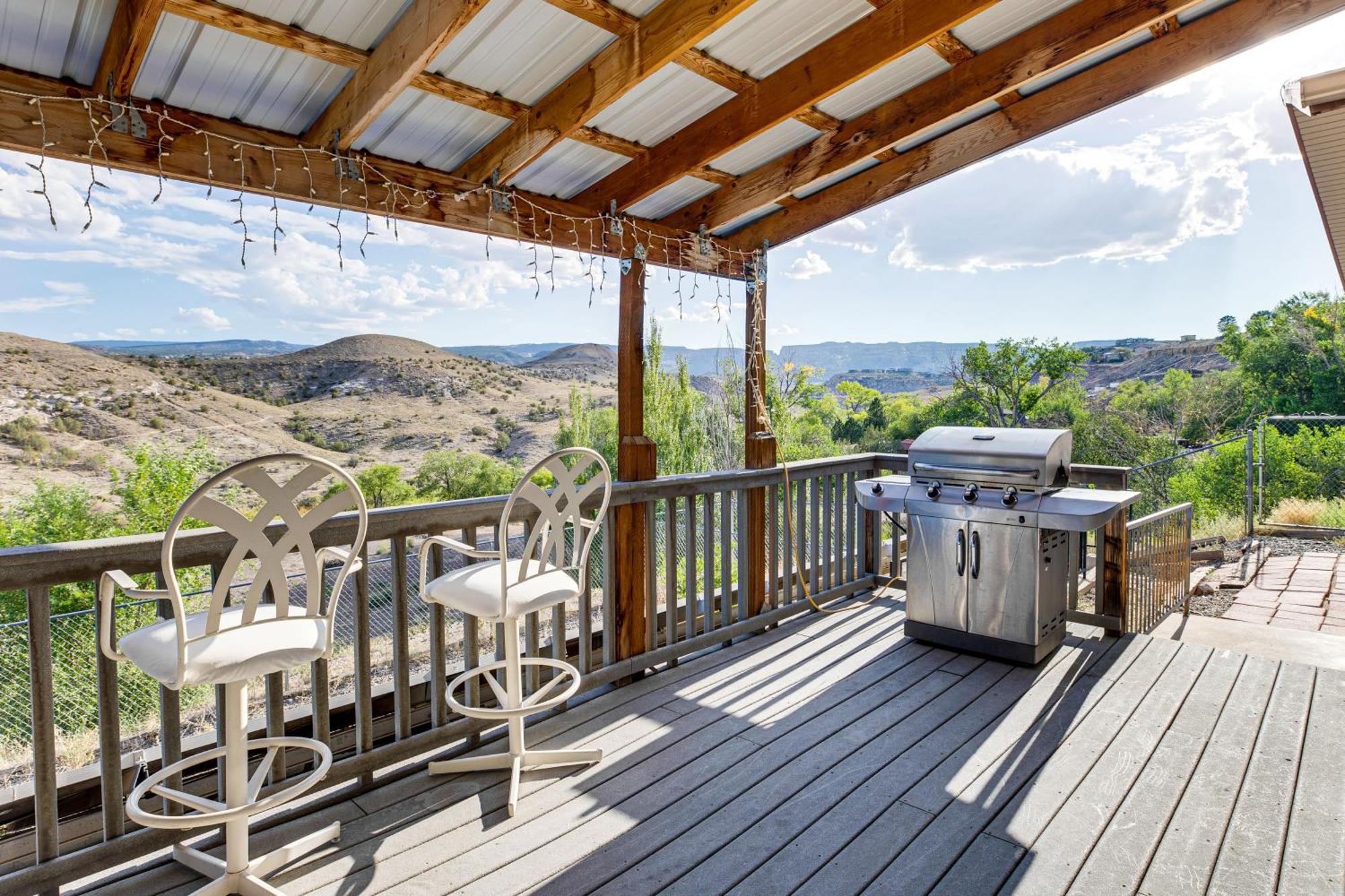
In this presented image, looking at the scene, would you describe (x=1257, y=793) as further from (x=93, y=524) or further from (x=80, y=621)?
(x=93, y=524)

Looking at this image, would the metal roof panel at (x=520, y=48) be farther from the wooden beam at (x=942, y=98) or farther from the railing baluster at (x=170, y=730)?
the railing baluster at (x=170, y=730)

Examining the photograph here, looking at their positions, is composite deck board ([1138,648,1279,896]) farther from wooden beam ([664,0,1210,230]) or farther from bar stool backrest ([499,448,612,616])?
wooden beam ([664,0,1210,230])

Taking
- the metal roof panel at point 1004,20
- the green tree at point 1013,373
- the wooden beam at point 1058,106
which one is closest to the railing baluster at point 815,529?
the wooden beam at point 1058,106

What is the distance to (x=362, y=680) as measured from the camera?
2426 mm

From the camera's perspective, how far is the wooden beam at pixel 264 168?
231 centimetres

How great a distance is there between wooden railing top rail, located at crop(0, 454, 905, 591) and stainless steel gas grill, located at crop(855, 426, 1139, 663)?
1091mm

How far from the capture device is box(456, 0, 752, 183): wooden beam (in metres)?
2.47

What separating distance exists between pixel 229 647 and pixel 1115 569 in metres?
4.06

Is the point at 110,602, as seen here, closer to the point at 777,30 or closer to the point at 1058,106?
the point at 777,30

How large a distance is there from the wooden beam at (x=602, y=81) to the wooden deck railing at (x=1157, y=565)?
10.9 ft

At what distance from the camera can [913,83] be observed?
3.42 meters

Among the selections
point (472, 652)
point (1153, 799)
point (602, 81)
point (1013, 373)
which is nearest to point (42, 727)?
point (472, 652)

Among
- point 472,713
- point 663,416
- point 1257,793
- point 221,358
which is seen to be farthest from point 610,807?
point 221,358

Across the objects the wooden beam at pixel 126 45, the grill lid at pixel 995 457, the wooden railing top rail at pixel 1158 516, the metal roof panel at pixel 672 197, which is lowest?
the wooden railing top rail at pixel 1158 516
